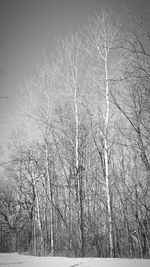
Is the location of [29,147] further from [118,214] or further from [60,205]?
[118,214]

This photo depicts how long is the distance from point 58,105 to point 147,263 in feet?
27.4

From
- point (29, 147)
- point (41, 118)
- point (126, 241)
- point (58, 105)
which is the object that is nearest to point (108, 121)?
point (58, 105)

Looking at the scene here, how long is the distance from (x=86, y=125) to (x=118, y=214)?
3.83 m

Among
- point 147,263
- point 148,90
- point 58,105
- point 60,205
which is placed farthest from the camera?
point 60,205

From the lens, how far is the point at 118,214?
308 inches

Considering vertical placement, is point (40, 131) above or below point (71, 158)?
above

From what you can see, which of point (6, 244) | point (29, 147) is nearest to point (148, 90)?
point (29, 147)

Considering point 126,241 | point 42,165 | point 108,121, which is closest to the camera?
point 108,121

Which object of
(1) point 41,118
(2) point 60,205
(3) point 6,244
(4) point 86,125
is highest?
(1) point 41,118

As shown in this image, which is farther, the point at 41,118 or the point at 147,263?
the point at 41,118

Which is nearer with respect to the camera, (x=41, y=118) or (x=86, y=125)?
(x=86, y=125)

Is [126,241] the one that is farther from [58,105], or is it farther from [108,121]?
[58,105]

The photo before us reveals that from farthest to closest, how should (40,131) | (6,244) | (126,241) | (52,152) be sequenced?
(6,244)
(52,152)
(40,131)
(126,241)

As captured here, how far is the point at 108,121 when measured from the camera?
650cm
